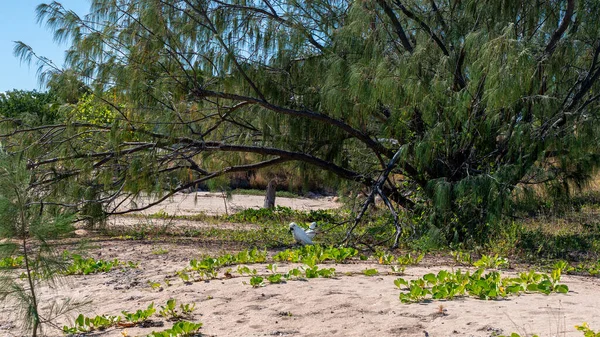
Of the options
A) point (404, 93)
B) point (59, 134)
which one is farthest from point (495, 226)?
point (59, 134)

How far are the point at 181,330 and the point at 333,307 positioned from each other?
3.60 ft

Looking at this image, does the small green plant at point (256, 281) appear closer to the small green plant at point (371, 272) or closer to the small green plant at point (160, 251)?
the small green plant at point (371, 272)

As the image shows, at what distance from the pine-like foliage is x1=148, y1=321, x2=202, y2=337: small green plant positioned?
4063 mm

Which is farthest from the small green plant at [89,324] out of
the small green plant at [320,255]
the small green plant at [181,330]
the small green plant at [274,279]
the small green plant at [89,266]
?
the small green plant at [320,255]

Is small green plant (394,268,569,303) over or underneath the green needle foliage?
underneath

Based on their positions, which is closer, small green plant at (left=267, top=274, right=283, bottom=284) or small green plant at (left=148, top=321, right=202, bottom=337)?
small green plant at (left=148, top=321, right=202, bottom=337)

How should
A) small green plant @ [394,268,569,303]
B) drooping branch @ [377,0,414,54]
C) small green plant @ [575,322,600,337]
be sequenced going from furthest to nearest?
drooping branch @ [377,0,414,54], small green plant @ [394,268,569,303], small green plant @ [575,322,600,337]

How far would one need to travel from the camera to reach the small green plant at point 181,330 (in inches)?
180

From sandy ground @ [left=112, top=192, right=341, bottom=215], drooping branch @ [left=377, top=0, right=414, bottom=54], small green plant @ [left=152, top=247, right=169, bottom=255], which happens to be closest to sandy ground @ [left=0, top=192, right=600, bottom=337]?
small green plant @ [left=152, top=247, right=169, bottom=255]

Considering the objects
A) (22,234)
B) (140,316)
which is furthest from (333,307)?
(22,234)

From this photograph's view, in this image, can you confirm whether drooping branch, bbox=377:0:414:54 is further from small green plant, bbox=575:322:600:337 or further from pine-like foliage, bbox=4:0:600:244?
small green plant, bbox=575:322:600:337

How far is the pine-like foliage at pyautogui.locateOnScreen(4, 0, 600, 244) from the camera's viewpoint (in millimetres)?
8039

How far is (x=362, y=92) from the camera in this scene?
323 inches

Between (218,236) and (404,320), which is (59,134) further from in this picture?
(404,320)
